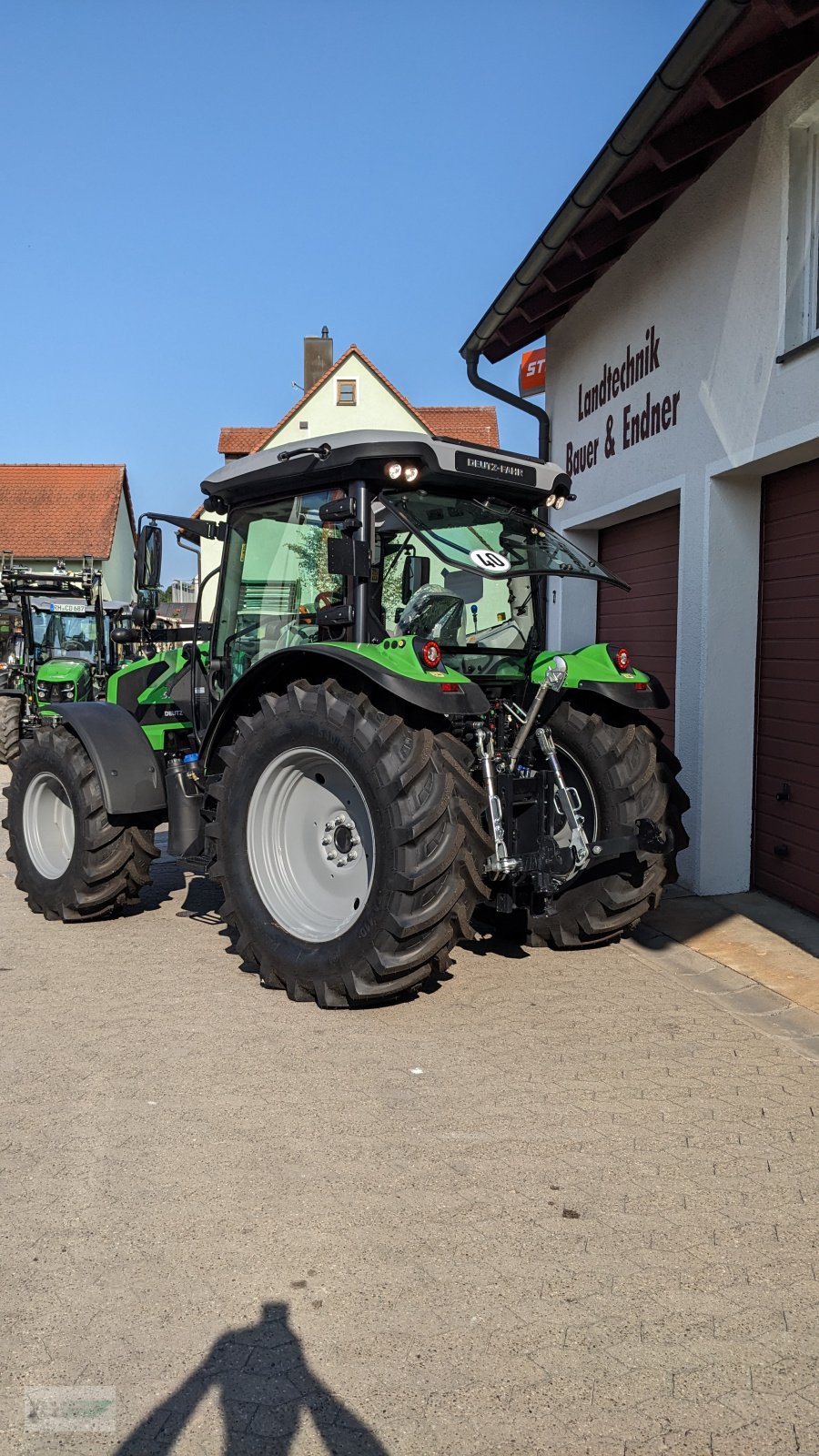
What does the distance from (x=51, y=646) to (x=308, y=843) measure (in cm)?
1073

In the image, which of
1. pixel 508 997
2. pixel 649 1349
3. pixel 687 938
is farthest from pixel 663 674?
pixel 649 1349

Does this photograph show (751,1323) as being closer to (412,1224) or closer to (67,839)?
(412,1224)

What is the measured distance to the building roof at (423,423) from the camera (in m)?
31.8

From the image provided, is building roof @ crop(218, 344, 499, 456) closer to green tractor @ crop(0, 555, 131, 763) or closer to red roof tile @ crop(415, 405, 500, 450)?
red roof tile @ crop(415, 405, 500, 450)

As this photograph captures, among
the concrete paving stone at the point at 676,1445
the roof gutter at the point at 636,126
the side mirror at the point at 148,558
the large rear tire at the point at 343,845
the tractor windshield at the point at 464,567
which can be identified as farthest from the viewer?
the side mirror at the point at 148,558

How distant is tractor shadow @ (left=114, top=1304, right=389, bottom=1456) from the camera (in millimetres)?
1978

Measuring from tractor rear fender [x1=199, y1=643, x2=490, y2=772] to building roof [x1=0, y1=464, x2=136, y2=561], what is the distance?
96.2ft

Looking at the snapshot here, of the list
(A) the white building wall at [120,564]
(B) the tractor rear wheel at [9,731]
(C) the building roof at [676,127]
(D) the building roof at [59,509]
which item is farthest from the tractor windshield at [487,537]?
(D) the building roof at [59,509]

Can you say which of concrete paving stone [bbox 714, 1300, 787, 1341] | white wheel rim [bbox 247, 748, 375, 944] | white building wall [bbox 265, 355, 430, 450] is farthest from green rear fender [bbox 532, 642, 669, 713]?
white building wall [bbox 265, 355, 430, 450]

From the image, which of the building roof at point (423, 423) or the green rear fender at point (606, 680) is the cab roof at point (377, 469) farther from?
the building roof at point (423, 423)

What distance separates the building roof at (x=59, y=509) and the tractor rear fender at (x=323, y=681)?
29333 millimetres

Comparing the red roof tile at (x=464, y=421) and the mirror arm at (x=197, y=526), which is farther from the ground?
the red roof tile at (x=464, y=421)

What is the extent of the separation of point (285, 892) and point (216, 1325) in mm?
2520

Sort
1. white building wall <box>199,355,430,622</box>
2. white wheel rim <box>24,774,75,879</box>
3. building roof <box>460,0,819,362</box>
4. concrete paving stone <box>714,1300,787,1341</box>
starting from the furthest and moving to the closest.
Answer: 1. white building wall <box>199,355,430,622</box>
2. white wheel rim <box>24,774,75,879</box>
3. building roof <box>460,0,819,362</box>
4. concrete paving stone <box>714,1300,787,1341</box>
